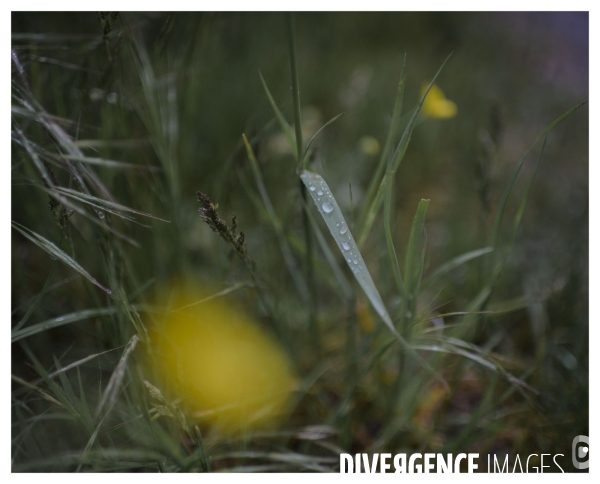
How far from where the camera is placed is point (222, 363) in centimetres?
97

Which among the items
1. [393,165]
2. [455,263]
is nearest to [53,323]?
[393,165]

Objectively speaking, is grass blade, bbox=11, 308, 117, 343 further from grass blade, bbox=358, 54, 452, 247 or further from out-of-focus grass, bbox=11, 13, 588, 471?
grass blade, bbox=358, 54, 452, 247

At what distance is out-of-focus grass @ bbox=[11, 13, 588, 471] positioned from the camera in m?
0.75

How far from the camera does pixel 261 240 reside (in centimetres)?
115

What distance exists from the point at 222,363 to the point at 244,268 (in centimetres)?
24

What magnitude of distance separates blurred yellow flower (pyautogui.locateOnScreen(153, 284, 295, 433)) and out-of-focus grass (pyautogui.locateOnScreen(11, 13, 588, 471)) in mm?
42

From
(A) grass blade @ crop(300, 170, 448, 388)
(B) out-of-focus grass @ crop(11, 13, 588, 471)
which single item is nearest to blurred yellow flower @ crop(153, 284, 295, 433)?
(B) out-of-focus grass @ crop(11, 13, 588, 471)

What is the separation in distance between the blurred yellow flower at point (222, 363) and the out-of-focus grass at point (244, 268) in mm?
42

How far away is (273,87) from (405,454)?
58.3 inches

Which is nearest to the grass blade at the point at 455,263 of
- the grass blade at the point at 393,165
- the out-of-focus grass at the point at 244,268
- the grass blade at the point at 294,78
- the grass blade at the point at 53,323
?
the out-of-focus grass at the point at 244,268

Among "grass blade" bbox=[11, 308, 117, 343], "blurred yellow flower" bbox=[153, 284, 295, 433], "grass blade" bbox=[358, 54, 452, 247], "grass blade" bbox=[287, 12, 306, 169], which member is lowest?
"blurred yellow flower" bbox=[153, 284, 295, 433]

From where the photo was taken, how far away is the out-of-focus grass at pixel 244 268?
0.75 meters

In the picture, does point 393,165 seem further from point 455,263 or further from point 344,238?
point 455,263
